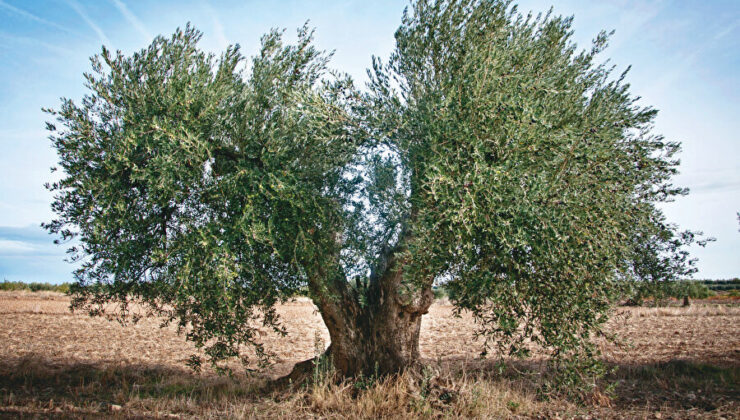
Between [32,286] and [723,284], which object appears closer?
[32,286]

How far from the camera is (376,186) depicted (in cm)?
974

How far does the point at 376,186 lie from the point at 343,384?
5.09m

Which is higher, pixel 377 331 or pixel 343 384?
pixel 377 331

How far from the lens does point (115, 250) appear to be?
952 cm

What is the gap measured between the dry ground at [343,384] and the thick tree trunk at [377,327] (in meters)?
0.54

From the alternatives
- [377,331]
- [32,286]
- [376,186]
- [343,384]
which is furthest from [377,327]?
[32,286]

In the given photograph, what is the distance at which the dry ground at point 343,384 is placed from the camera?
10211mm

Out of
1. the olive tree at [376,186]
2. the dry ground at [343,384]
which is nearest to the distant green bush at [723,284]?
the dry ground at [343,384]

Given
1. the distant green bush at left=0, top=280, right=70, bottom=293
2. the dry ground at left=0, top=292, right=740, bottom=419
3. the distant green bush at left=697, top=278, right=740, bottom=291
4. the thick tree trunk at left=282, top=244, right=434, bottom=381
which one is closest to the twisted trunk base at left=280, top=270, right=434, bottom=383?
the thick tree trunk at left=282, top=244, right=434, bottom=381

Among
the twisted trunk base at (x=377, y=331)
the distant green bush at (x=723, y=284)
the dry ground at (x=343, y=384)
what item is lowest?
the dry ground at (x=343, y=384)

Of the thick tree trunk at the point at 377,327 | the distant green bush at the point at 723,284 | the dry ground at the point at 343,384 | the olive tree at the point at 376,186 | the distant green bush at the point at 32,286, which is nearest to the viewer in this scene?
the olive tree at the point at 376,186

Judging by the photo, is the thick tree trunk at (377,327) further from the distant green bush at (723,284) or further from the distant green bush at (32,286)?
the distant green bush at (723,284)

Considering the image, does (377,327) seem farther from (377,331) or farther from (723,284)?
(723,284)

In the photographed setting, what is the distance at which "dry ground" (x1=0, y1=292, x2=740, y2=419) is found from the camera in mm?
10211
